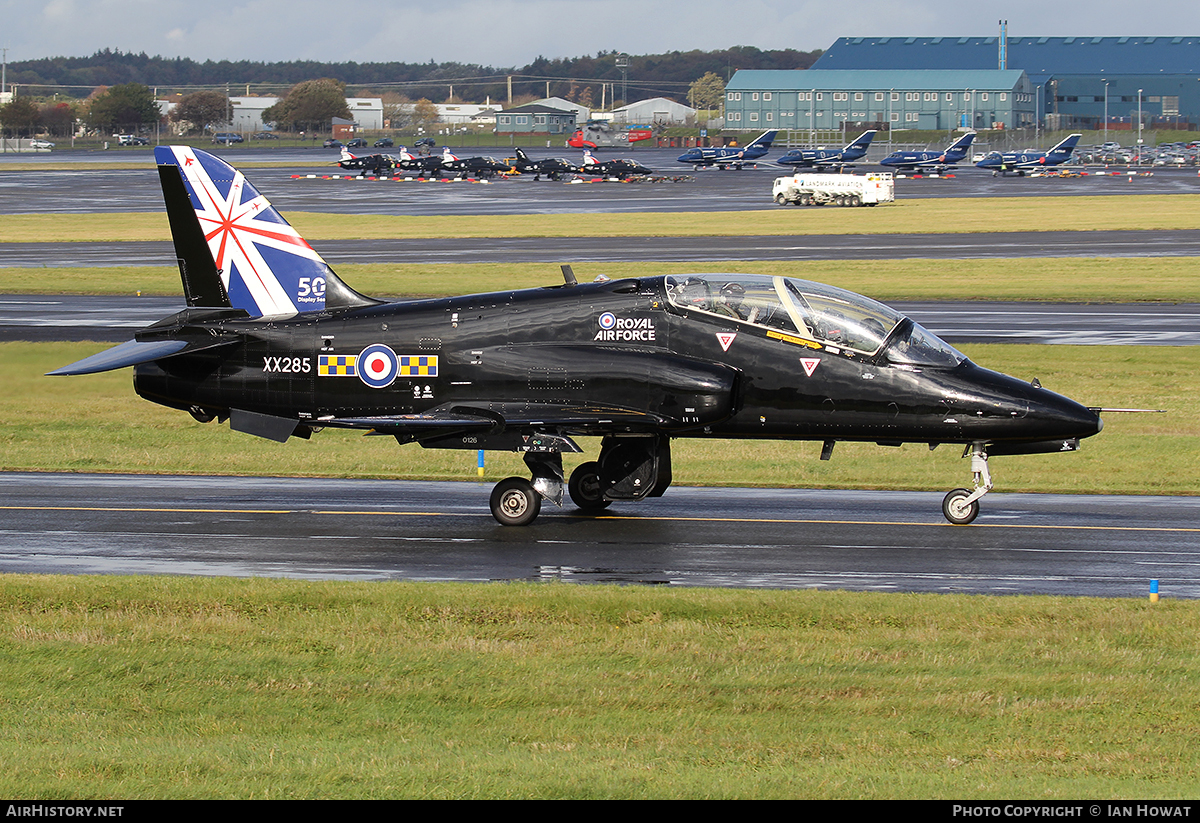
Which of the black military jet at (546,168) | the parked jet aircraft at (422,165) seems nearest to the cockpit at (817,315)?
the black military jet at (546,168)

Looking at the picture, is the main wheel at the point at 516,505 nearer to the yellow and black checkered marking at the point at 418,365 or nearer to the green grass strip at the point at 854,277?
the yellow and black checkered marking at the point at 418,365

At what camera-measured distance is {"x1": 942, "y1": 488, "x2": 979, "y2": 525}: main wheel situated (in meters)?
18.6

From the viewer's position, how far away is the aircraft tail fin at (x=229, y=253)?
21.0 meters

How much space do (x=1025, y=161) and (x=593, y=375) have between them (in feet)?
427

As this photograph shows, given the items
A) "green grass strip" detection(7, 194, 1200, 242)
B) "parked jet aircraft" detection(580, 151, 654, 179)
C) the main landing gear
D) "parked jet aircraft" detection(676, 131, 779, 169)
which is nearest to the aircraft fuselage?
the main landing gear

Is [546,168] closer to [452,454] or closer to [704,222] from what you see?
[704,222]

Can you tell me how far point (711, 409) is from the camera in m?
18.2

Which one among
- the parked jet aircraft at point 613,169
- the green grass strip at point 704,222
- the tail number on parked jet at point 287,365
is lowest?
the tail number on parked jet at point 287,365

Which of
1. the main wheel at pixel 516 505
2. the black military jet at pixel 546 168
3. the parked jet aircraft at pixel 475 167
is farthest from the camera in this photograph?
the parked jet aircraft at pixel 475 167

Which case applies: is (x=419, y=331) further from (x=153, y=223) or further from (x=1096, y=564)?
(x=153, y=223)

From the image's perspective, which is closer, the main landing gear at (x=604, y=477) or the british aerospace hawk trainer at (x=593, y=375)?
the british aerospace hawk trainer at (x=593, y=375)

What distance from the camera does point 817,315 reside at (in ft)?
60.3

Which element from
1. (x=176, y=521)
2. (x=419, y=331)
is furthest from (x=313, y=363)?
(x=176, y=521)

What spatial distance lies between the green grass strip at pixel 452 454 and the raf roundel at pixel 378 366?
3.63m
